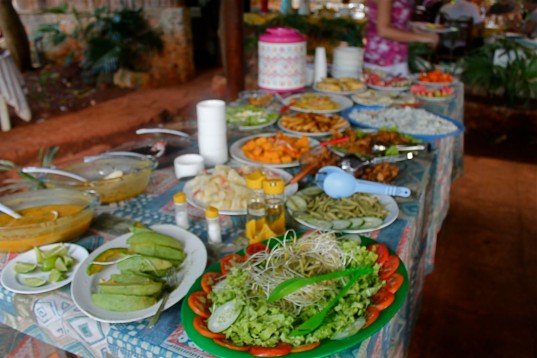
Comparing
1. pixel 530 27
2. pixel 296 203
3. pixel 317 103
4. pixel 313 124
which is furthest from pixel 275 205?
A: pixel 530 27

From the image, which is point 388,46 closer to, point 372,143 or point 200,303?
point 372,143

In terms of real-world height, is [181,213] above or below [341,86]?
below

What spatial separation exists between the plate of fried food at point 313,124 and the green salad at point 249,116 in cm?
7

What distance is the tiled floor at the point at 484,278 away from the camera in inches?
85.7

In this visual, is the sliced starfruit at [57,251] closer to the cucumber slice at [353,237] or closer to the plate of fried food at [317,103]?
the cucumber slice at [353,237]

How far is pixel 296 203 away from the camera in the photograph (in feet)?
4.23

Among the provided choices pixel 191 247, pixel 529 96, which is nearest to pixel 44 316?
pixel 191 247

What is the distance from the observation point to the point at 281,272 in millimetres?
887

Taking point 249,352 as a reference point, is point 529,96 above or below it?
below

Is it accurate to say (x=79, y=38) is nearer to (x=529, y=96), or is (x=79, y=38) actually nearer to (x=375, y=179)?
(x=529, y=96)

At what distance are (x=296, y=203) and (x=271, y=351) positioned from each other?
594 mm

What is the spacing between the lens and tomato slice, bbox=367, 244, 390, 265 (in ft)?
3.26

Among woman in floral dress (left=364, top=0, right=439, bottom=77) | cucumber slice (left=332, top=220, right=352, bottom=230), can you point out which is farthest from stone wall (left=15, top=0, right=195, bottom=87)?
cucumber slice (left=332, top=220, right=352, bottom=230)

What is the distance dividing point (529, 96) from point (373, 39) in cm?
320
